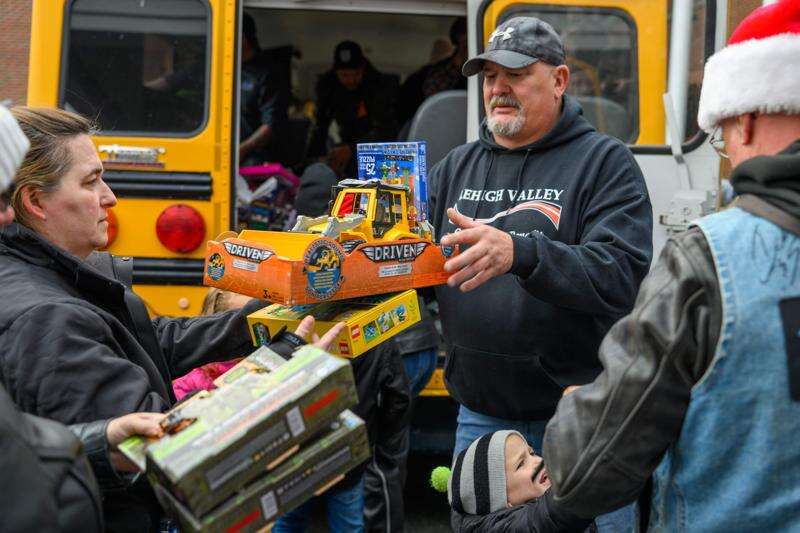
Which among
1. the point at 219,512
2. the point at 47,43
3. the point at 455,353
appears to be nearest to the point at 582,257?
the point at 455,353

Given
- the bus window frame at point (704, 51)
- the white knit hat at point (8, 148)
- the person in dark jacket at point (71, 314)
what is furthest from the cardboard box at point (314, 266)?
the bus window frame at point (704, 51)

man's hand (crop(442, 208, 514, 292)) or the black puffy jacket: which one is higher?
man's hand (crop(442, 208, 514, 292))

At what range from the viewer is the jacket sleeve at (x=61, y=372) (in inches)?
69.4

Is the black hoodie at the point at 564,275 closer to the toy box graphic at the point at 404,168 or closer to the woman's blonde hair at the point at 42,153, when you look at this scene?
the toy box graphic at the point at 404,168

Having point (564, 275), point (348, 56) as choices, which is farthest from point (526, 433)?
point (348, 56)

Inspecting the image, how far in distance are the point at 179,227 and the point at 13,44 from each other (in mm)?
20657

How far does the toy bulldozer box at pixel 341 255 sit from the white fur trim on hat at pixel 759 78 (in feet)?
2.87

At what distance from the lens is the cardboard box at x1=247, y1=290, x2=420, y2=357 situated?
2127 millimetres

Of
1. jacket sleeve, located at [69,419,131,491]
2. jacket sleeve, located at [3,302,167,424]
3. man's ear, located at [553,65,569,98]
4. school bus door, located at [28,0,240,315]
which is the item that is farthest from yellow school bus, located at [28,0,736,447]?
jacket sleeve, located at [69,419,131,491]

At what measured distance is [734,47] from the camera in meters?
1.66

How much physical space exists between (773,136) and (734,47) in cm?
20

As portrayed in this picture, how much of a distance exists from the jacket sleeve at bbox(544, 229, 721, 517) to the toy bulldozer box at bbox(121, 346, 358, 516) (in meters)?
0.43

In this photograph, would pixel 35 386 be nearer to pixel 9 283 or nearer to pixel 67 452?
pixel 9 283

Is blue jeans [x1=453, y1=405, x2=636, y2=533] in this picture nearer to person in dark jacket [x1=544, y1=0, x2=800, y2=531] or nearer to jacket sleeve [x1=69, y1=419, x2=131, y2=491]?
person in dark jacket [x1=544, y1=0, x2=800, y2=531]
